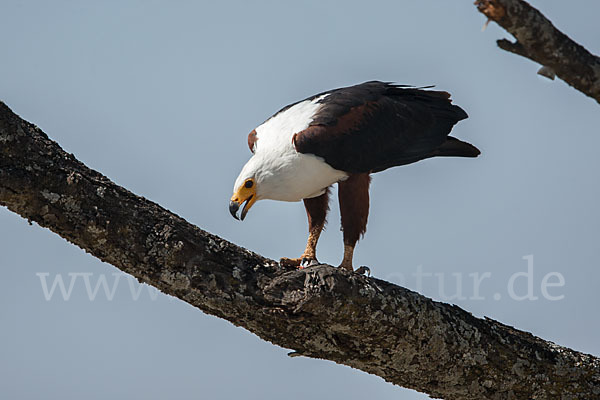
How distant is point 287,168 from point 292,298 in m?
1.54

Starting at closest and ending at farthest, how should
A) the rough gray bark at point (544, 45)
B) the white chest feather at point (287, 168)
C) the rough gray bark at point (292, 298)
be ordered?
1. the rough gray bark at point (544, 45)
2. the rough gray bark at point (292, 298)
3. the white chest feather at point (287, 168)

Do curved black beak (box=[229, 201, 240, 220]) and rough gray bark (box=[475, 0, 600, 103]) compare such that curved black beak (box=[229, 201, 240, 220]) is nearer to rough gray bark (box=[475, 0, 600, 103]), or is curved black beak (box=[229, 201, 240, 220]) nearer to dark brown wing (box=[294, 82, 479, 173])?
dark brown wing (box=[294, 82, 479, 173])

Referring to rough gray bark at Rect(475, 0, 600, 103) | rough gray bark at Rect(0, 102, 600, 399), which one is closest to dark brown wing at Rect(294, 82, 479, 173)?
rough gray bark at Rect(0, 102, 600, 399)

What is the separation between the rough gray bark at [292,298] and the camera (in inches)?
140

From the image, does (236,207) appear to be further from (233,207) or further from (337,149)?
(337,149)

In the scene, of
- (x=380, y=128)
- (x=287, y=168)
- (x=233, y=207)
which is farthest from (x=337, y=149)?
(x=233, y=207)

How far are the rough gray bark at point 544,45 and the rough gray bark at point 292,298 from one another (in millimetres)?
1772

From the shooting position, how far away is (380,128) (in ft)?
18.6

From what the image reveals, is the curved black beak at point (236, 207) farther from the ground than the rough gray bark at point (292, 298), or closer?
farther from the ground

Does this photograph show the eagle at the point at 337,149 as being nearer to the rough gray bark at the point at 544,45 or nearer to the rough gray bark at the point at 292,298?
the rough gray bark at the point at 292,298

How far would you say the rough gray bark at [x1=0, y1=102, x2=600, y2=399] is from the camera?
3.57 meters

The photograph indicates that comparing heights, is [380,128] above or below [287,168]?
above

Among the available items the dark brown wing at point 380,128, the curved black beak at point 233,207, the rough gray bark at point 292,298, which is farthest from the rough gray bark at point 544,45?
the curved black beak at point 233,207

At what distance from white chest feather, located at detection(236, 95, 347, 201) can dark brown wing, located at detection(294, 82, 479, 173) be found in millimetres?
72
